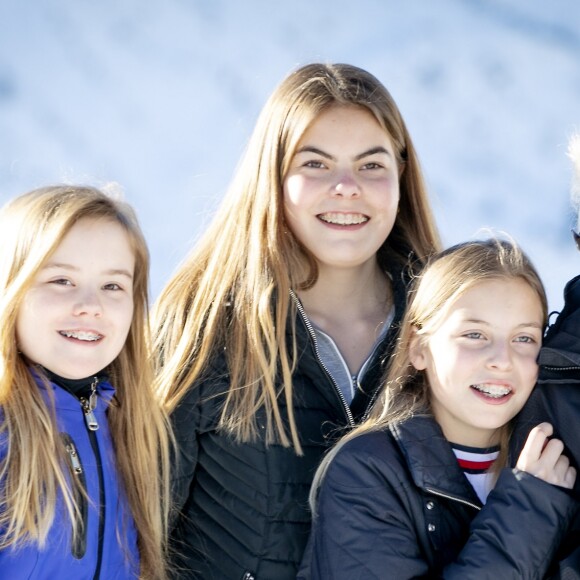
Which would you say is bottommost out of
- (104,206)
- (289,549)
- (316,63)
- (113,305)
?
(289,549)

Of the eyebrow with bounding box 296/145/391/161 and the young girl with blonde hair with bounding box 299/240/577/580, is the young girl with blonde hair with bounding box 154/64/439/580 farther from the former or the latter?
the young girl with blonde hair with bounding box 299/240/577/580

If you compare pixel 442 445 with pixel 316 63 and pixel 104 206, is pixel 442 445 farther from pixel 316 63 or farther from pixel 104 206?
pixel 316 63

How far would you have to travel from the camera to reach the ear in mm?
3227

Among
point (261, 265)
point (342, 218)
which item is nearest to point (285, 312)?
point (261, 265)

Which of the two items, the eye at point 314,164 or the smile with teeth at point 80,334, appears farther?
the eye at point 314,164

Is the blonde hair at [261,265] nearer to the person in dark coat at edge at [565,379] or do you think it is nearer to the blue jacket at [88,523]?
the blue jacket at [88,523]

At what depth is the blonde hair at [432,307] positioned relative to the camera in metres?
3.13

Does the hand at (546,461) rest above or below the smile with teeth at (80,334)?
below

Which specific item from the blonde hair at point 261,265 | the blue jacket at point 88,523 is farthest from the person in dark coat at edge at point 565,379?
the blue jacket at point 88,523

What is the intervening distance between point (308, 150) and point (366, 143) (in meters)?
0.19

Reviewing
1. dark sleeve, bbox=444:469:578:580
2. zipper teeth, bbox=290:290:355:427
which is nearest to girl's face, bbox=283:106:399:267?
zipper teeth, bbox=290:290:355:427

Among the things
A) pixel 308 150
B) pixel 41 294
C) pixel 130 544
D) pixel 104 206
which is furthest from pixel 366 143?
pixel 130 544

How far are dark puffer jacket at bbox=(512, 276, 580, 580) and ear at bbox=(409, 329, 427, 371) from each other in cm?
34

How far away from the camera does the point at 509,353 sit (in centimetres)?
302
